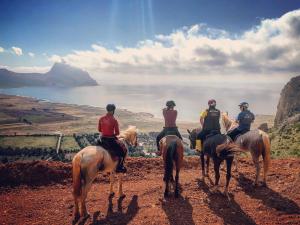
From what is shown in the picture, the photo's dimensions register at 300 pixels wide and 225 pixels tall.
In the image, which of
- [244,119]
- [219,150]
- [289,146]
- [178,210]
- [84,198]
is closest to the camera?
[84,198]

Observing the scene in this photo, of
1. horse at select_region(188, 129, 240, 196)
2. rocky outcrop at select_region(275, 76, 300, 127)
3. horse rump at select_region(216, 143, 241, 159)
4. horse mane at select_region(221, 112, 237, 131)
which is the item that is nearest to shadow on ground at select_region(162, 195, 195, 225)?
horse at select_region(188, 129, 240, 196)

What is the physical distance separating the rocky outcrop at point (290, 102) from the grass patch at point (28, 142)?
2221 inches

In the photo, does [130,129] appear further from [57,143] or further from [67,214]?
[57,143]

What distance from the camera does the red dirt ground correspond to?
9922 mm

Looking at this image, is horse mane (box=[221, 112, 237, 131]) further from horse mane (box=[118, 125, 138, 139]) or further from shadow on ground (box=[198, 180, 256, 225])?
horse mane (box=[118, 125, 138, 139])

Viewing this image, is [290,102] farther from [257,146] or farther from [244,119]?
[257,146]

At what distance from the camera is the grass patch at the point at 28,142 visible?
76844 millimetres

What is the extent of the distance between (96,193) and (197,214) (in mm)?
4752

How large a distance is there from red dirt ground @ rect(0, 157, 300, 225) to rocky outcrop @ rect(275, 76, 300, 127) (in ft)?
148

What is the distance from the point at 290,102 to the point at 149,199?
53.7 m

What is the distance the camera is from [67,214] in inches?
412

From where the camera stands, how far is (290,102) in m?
57.0

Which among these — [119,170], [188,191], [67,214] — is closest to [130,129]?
[119,170]

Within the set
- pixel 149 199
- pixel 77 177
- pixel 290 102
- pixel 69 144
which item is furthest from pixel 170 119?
pixel 69 144
